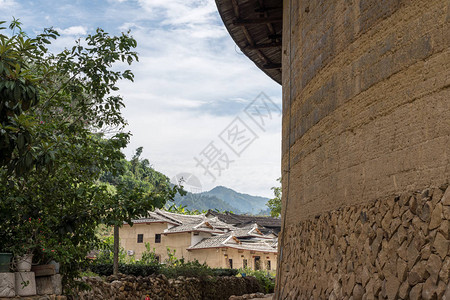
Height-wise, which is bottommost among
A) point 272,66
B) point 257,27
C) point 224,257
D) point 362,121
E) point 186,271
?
point 224,257

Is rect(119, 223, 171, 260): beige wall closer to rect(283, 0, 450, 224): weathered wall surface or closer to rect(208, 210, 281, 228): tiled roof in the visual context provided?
rect(208, 210, 281, 228): tiled roof

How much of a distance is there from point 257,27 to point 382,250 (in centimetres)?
821

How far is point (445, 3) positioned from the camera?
4.79 meters

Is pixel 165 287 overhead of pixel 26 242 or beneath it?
beneath

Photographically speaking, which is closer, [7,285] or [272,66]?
[7,285]

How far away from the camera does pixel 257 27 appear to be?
12.6m

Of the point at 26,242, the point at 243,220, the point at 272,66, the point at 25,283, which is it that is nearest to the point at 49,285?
the point at 25,283

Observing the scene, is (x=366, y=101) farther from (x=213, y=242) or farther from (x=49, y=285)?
(x=213, y=242)

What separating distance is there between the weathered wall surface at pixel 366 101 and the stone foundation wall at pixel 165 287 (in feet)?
24.9

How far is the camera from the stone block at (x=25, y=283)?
833 cm

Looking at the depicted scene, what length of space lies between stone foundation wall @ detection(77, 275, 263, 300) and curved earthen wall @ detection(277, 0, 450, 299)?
7.11 metres

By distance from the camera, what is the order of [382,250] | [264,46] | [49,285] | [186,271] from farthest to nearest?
[186,271] → [264,46] → [49,285] → [382,250]

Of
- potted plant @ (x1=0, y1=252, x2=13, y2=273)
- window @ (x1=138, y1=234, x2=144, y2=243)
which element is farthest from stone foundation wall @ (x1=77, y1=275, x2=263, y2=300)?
window @ (x1=138, y1=234, x2=144, y2=243)

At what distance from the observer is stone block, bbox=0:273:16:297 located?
8.01 meters
